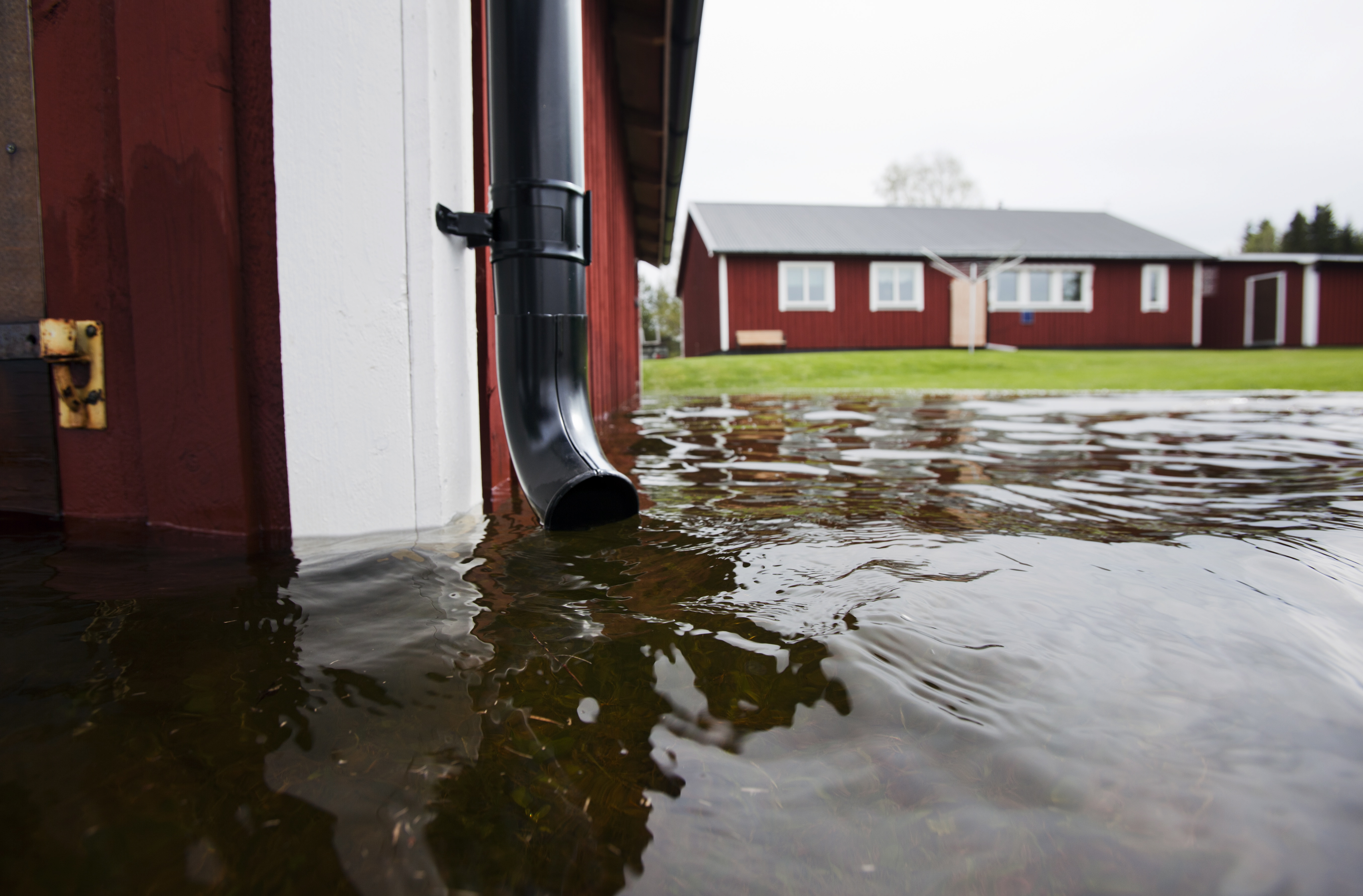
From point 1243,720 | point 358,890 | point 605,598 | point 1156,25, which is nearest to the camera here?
point 358,890

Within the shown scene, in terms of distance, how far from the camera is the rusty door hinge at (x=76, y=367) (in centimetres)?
154

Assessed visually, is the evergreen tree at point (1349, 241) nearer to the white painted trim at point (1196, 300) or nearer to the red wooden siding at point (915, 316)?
the white painted trim at point (1196, 300)

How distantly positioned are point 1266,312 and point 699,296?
64.6ft

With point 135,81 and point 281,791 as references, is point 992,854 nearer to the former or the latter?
point 281,791

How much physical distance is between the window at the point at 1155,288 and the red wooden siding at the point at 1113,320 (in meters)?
0.11

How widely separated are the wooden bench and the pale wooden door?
17.4 feet

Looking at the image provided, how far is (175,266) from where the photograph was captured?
→ 1.46m

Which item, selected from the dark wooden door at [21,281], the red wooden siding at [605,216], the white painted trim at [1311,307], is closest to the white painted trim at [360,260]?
the dark wooden door at [21,281]

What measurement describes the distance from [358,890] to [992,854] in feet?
1.65

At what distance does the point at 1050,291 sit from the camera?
21.0 meters

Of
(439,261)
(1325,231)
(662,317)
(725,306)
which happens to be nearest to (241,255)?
(439,261)

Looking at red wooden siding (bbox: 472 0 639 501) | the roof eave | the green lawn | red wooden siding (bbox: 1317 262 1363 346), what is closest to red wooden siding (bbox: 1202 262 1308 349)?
red wooden siding (bbox: 1317 262 1363 346)

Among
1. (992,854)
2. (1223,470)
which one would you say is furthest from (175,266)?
(1223,470)

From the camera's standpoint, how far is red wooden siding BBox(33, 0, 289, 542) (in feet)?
4.71
